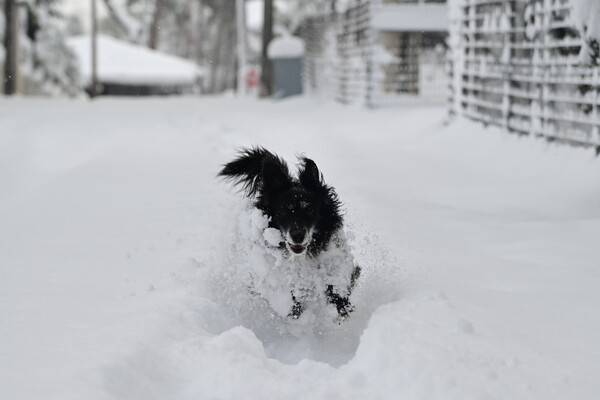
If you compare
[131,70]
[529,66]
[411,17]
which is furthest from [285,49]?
[529,66]

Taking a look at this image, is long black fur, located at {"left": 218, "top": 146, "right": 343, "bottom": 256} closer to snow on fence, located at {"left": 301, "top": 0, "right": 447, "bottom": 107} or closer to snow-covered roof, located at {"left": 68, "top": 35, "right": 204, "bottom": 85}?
snow on fence, located at {"left": 301, "top": 0, "right": 447, "bottom": 107}

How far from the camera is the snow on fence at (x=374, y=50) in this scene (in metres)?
20.1

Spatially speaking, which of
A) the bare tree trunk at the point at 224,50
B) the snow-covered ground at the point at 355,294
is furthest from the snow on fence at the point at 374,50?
the bare tree trunk at the point at 224,50

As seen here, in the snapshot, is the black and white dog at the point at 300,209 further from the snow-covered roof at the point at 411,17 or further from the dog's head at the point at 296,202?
the snow-covered roof at the point at 411,17

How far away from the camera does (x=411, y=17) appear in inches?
902

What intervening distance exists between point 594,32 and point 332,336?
4001 millimetres

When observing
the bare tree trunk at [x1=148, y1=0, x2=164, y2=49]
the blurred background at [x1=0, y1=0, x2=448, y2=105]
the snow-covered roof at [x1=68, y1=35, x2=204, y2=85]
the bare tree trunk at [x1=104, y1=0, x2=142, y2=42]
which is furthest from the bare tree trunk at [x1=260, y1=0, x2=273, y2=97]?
the bare tree trunk at [x1=148, y1=0, x2=164, y2=49]

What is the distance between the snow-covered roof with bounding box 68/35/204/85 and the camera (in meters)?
45.3

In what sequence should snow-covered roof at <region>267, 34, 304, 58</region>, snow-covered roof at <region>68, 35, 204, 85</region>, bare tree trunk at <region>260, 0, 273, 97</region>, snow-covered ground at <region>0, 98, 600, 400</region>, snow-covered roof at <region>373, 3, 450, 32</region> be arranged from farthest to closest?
snow-covered roof at <region>68, 35, 204, 85</region> < bare tree trunk at <region>260, 0, 273, 97</region> < snow-covered roof at <region>267, 34, 304, 58</region> < snow-covered roof at <region>373, 3, 450, 32</region> < snow-covered ground at <region>0, 98, 600, 400</region>

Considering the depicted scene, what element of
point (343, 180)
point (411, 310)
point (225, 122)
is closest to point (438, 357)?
point (411, 310)

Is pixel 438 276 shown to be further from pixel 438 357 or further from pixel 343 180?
pixel 343 180

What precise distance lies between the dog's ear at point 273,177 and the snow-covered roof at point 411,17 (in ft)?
50.6

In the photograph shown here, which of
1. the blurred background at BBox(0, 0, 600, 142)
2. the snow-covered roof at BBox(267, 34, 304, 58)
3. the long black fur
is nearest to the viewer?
the long black fur

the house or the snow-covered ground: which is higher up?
the house
